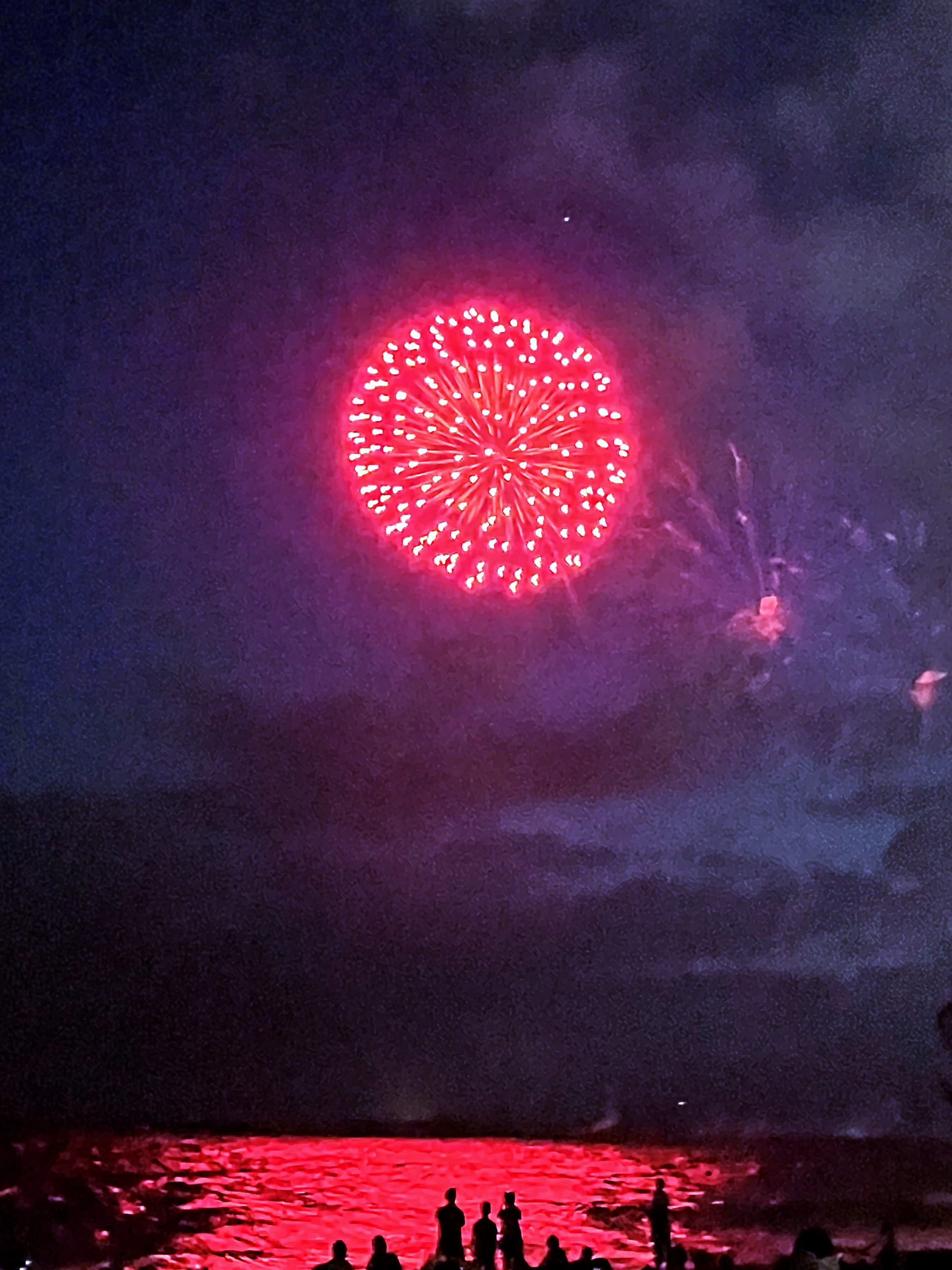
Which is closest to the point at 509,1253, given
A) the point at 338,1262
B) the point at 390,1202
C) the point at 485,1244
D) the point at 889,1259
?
the point at 485,1244

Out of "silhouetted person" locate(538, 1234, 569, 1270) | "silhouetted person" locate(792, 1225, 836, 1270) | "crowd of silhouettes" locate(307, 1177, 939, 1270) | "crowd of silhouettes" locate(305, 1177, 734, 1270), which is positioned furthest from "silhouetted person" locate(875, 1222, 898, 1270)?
"silhouetted person" locate(792, 1225, 836, 1270)

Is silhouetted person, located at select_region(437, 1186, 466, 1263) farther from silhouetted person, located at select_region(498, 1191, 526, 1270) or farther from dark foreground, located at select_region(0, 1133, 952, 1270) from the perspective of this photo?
dark foreground, located at select_region(0, 1133, 952, 1270)

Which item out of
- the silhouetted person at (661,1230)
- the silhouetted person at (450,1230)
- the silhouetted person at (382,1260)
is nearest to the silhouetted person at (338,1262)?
the silhouetted person at (382,1260)

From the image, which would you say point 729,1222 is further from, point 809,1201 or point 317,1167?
point 317,1167

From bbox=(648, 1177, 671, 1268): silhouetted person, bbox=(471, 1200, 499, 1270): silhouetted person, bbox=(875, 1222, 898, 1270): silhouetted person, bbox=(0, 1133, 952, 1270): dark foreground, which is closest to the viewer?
bbox=(875, 1222, 898, 1270): silhouetted person

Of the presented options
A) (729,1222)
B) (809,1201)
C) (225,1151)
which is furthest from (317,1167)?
(729,1222)
